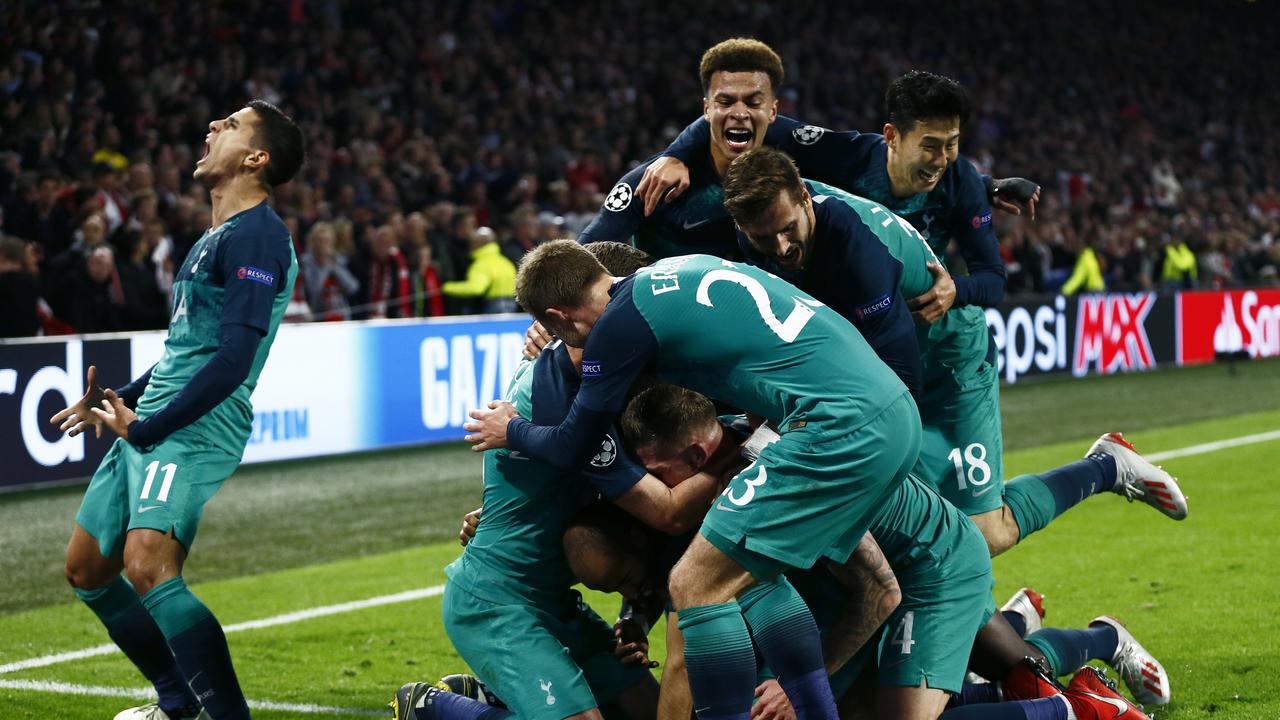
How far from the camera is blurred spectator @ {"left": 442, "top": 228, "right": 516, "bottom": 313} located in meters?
14.4

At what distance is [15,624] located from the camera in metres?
7.03

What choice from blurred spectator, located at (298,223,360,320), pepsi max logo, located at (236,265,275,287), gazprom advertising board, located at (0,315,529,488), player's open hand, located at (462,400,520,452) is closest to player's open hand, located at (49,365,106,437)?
pepsi max logo, located at (236,265,275,287)

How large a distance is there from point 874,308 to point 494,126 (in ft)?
51.1

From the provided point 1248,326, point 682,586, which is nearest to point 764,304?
point 682,586

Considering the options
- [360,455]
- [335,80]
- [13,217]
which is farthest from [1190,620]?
[335,80]

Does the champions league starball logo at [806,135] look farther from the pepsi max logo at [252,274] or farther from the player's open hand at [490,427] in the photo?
the pepsi max logo at [252,274]

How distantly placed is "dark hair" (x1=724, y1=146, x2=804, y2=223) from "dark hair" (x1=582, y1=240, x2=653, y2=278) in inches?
14.1

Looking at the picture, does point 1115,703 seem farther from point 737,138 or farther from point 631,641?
point 737,138

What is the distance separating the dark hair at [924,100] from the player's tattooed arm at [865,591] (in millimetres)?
1686

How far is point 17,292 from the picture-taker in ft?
35.7

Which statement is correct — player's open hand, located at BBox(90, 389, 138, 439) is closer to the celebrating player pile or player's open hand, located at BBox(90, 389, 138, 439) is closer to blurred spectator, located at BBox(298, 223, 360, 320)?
the celebrating player pile

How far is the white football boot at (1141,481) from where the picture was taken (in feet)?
19.6

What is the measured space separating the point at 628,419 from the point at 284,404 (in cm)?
730

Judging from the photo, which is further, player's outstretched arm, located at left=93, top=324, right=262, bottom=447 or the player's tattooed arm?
player's outstretched arm, located at left=93, top=324, right=262, bottom=447
